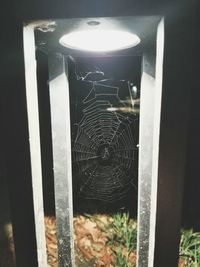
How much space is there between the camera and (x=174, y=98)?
107 cm

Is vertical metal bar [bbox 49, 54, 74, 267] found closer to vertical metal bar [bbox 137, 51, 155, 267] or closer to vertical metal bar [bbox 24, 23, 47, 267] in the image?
vertical metal bar [bbox 137, 51, 155, 267]

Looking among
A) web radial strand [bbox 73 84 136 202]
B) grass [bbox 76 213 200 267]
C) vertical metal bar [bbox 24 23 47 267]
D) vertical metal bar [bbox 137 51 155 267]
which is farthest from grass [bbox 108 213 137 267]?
vertical metal bar [bbox 24 23 47 267]

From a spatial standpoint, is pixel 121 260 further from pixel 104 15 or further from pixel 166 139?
pixel 104 15

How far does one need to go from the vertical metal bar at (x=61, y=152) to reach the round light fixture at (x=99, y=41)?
375 mm

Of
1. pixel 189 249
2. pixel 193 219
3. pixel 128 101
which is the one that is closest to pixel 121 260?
pixel 189 249

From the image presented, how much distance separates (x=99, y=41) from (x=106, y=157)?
13.1 ft

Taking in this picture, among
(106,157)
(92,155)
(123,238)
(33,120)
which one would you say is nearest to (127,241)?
(123,238)

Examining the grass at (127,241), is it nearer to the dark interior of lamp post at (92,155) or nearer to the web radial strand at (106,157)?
the dark interior of lamp post at (92,155)

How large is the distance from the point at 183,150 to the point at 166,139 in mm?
90

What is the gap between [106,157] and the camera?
560 centimetres

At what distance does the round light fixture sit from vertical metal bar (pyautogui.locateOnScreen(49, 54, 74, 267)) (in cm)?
37

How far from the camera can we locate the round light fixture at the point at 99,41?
1.64m

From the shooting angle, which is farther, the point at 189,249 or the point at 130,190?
the point at 130,190

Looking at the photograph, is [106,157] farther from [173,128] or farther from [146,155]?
[173,128]
